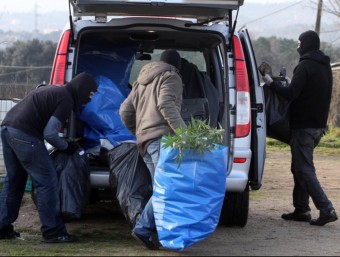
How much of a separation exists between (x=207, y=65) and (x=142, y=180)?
2.16 m

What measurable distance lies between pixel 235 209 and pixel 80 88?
2023 millimetres

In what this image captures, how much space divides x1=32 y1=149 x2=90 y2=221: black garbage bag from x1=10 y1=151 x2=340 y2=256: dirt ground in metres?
0.75

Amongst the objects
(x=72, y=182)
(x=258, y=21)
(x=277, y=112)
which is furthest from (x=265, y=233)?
(x=258, y=21)

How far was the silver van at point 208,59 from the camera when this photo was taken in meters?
7.59

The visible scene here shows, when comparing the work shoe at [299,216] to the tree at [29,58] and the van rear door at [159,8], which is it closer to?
the van rear door at [159,8]

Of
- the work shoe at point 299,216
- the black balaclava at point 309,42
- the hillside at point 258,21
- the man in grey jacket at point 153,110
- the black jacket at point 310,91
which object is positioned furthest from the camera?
the hillside at point 258,21

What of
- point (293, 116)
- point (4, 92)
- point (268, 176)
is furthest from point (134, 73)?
point (4, 92)

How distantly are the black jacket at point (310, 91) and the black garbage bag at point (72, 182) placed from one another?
2438 millimetres

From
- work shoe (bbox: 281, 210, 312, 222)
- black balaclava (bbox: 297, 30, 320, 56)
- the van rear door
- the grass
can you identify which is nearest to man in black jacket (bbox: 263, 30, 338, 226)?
black balaclava (bbox: 297, 30, 320, 56)

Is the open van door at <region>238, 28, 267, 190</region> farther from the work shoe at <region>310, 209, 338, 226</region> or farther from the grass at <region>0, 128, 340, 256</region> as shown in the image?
the grass at <region>0, 128, 340, 256</region>

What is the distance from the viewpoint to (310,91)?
870 centimetres

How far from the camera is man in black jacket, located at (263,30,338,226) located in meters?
8.66

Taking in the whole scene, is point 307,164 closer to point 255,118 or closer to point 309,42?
point 255,118

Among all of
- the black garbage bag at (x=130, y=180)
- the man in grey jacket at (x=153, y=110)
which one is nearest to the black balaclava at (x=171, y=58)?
the man in grey jacket at (x=153, y=110)
